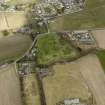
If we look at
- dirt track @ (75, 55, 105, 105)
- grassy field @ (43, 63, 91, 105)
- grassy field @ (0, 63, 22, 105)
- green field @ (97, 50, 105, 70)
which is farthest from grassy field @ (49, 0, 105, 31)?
grassy field @ (0, 63, 22, 105)

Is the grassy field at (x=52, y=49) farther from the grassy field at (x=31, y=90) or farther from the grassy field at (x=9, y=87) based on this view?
the grassy field at (x=9, y=87)

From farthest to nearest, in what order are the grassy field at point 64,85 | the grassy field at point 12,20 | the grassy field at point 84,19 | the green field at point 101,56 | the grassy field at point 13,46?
the grassy field at point 12,20, the grassy field at point 84,19, the grassy field at point 13,46, the green field at point 101,56, the grassy field at point 64,85

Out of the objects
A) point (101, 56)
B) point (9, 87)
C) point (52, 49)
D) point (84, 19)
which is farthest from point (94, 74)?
point (84, 19)

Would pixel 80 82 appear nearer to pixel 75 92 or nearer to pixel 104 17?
pixel 75 92

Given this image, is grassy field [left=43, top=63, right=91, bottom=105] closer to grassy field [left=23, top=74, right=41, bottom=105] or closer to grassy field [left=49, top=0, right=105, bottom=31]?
grassy field [left=23, top=74, right=41, bottom=105]

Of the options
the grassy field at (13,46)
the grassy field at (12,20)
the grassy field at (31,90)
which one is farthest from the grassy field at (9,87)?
the grassy field at (12,20)

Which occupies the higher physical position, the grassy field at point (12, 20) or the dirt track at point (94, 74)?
the grassy field at point (12, 20)

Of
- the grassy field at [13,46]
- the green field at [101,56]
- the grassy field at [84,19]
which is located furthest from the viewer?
the grassy field at [84,19]
